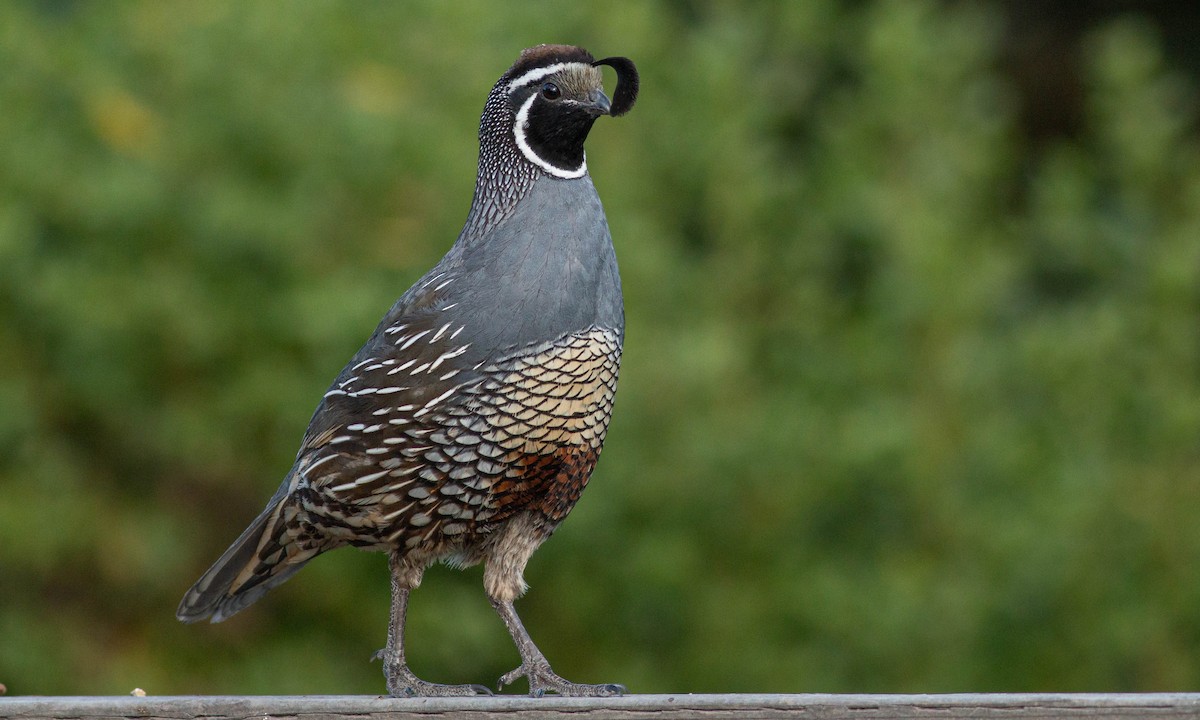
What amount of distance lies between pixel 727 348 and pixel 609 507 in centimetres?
79

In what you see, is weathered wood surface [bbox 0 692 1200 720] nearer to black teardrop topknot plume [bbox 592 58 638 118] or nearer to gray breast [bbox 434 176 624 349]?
gray breast [bbox 434 176 624 349]

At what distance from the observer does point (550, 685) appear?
3439mm

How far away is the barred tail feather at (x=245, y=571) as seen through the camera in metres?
3.67

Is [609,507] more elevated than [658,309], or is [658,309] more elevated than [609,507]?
[658,309]

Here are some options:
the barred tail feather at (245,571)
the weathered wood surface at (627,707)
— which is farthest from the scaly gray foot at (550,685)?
the barred tail feather at (245,571)

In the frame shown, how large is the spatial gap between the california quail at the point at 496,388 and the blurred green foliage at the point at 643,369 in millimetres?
2226

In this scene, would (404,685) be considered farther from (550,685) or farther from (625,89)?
(625,89)

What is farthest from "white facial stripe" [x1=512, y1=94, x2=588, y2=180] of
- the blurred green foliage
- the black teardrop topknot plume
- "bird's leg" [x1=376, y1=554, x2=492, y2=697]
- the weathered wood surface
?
the blurred green foliage

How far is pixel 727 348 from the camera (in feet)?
20.7

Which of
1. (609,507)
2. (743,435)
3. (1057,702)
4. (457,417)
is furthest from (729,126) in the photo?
(1057,702)

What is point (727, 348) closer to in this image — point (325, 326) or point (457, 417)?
point (325, 326)

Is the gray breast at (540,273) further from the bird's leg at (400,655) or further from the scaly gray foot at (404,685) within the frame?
the scaly gray foot at (404,685)

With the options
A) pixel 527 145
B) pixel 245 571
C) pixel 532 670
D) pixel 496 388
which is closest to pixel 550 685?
pixel 532 670

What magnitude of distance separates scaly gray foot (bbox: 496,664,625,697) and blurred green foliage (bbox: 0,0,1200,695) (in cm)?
243
